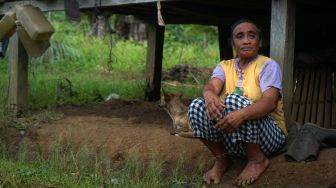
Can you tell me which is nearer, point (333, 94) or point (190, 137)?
point (190, 137)

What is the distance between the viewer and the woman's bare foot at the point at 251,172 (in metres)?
4.29

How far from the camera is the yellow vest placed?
4.43 metres

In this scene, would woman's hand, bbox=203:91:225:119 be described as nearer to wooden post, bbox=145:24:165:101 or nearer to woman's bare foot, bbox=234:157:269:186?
woman's bare foot, bbox=234:157:269:186

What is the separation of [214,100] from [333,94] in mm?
3014

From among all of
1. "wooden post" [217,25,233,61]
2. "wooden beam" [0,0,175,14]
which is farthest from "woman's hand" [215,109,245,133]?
"wooden post" [217,25,233,61]

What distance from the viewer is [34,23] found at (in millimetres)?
6434

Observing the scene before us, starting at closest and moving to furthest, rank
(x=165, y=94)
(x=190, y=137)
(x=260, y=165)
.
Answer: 1. (x=260, y=165)
2. (x=190, y=137)
3. (x=165, y=94)

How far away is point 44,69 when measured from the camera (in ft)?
44.3

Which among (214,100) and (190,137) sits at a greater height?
(214,100)

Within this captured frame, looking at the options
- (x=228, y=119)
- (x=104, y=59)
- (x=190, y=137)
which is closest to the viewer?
(x=228, y=119)

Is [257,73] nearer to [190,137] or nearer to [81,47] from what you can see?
[190,137]

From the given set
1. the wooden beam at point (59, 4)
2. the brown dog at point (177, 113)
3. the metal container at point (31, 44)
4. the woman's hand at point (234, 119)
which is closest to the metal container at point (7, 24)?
the metal container at point (31, 44)

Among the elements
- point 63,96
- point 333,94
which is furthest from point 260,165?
point 63,96

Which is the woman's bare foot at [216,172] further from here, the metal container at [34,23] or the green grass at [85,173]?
the metal container at [34,23]
